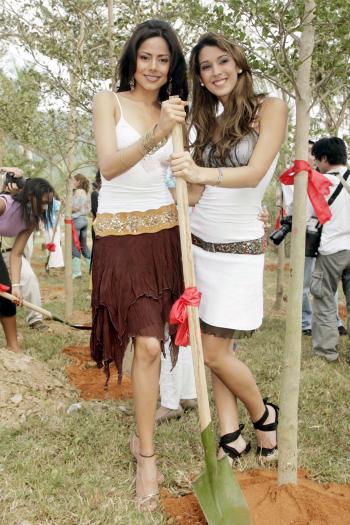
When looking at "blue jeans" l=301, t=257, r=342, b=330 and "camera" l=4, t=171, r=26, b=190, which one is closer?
"camera" l=4, t=171, r=26, b=190

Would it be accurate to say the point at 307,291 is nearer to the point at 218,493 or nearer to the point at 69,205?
the point at 69,205

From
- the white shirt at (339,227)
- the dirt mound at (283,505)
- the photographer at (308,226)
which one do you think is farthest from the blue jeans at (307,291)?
the dirt mound at (283,505)

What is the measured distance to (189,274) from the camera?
2260mm

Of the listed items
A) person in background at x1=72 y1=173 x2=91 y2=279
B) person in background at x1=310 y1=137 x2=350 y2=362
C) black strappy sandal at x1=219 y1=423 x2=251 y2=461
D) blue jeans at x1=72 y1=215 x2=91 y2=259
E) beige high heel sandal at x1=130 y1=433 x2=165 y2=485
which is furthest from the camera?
blue jeans at x1=72 y1=215 x2=91 y2=259

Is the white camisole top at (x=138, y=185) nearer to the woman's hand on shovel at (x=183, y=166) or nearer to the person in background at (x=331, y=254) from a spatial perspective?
the woman's hand on shovel at (x=183, y=166)

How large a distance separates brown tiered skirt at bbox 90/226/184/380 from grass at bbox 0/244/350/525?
0.61 meters

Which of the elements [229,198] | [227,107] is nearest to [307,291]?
[229,198]

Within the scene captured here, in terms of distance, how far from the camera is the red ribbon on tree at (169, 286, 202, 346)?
223 cm

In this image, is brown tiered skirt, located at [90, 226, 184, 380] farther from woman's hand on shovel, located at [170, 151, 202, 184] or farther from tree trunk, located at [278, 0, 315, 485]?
tree trunk, located at [278, 0, 315, 485]

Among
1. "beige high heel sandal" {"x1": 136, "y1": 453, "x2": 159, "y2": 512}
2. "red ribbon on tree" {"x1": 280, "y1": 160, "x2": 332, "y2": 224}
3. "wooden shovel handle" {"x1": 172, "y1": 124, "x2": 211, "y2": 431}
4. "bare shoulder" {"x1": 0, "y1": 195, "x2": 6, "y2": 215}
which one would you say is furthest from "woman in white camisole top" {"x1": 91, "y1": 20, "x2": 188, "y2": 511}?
"bare shoulder" {"x1": 0, "y1": 195, "x2": 6, "y2": 215}

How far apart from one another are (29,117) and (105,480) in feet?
16.5

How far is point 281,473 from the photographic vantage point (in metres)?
2.44

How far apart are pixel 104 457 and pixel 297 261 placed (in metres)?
1.45

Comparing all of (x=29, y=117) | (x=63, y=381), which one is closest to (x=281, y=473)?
(x=63, y=381)
